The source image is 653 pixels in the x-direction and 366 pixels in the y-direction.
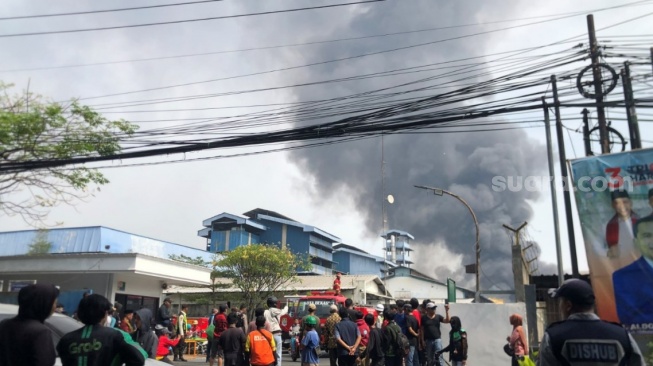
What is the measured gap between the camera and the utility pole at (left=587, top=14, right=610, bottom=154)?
11688mm

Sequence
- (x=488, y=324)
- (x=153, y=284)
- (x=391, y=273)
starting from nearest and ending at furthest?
(x=488, y=324) → (x=153, y=284) → (x=391, y=273)

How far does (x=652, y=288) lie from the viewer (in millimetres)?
9391

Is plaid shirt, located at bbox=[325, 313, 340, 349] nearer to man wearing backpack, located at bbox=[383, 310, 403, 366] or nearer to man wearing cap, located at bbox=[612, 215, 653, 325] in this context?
man wearing backpack, located at bbox=[383, 310, 403, 366]

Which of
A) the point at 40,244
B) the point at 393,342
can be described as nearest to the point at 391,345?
the point at 393,342

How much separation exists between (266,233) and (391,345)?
48970 mm

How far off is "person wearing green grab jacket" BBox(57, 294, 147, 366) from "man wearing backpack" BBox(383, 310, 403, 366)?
7.42 m

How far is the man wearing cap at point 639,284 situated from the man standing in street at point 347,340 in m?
4.64

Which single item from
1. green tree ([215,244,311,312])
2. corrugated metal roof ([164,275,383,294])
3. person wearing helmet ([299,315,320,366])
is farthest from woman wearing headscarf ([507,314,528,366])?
corrugated metal roof ([164,275,383,294])

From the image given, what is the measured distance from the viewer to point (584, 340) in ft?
11.3

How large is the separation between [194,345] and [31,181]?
956cm

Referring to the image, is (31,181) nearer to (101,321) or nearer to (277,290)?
(101,321)

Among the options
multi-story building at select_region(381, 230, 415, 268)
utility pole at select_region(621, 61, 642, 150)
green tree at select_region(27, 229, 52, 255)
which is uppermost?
multi-story building at select_region(381, 230, 415, 268)

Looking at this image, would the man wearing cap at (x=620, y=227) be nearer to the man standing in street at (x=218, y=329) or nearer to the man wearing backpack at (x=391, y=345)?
the man wearing backpack at (x=391, y=345)

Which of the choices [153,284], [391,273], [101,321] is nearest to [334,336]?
[101,321]
